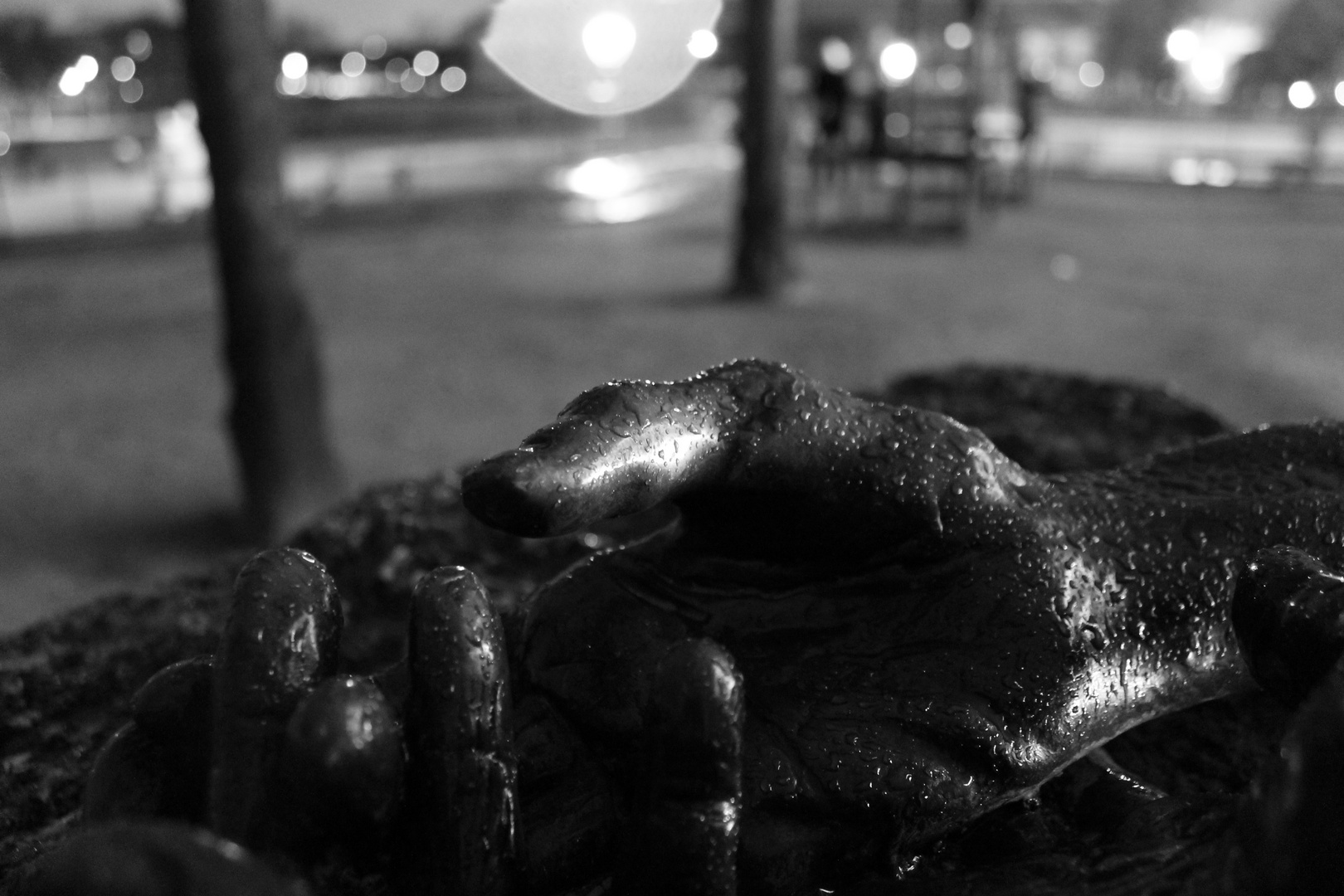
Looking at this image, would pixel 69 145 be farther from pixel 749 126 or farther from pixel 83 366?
pixel 749 126

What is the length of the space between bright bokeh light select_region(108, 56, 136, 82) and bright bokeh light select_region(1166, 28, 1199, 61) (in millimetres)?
13406

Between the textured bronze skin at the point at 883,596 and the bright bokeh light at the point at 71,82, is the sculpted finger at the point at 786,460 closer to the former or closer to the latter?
the textured bronze skin at the point at 883,596

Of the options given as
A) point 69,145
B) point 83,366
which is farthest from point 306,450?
point 69,145

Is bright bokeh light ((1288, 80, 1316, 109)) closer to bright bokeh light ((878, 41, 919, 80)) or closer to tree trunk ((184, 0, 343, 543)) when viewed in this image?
bright bokeh light ((878, 41, 919, 80))

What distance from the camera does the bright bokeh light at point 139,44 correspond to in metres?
9.76

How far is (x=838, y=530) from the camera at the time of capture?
1.49 m

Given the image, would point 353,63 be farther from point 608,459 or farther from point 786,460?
point 608,459

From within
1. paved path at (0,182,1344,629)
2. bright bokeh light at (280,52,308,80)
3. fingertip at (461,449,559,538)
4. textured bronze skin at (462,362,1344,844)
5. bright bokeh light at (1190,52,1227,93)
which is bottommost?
paved path at (0,182,1344,629)

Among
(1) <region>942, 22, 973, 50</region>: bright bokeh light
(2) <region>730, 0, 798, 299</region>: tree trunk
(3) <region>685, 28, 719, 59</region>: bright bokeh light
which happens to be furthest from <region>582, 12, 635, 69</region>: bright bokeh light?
(2) <region>730, 0, 798, 299</region>: tree trunk

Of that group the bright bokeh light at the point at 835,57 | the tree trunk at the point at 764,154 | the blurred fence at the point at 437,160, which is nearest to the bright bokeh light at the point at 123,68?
the blurred fence at the point at 437,160

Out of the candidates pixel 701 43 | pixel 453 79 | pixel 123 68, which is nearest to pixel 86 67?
pixel 123 68

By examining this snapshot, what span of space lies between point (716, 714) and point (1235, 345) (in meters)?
7.74

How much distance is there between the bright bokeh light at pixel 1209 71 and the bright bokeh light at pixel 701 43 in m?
6.58

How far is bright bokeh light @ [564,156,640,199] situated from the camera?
15961 mm
